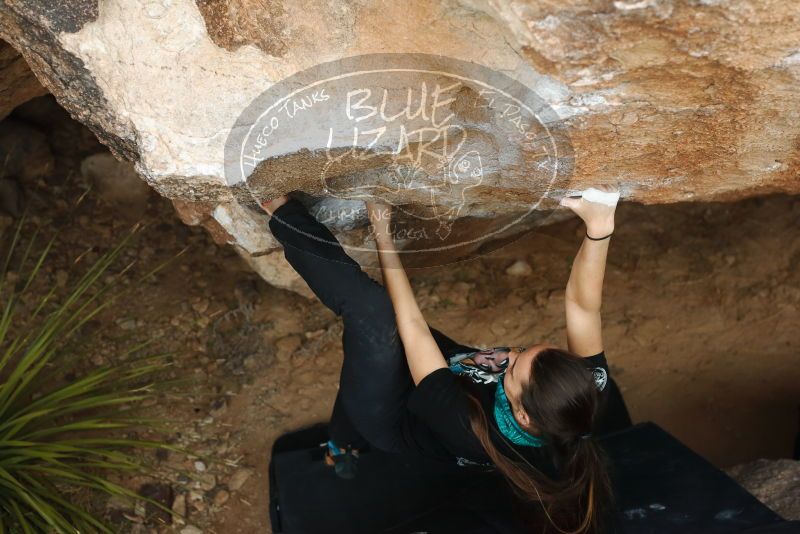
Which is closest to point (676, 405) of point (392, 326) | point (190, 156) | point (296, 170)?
point (392, 326)

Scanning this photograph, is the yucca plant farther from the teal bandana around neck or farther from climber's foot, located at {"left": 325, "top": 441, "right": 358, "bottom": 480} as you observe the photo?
the teal bandana around neck

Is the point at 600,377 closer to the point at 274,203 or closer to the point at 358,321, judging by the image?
the point at 358,321

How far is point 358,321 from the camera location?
172cm

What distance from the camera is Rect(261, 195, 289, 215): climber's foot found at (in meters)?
1.78

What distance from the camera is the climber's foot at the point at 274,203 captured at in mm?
1776

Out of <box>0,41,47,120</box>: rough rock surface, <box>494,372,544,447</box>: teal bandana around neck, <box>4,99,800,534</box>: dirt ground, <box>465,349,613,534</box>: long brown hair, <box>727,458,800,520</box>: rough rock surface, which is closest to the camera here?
<box>465,349,613,534</box>: long brown hair

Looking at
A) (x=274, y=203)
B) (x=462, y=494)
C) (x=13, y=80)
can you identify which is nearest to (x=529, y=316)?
(x=462, y=494)

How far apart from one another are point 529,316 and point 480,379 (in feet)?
3.56

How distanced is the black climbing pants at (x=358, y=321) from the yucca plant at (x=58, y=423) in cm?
62

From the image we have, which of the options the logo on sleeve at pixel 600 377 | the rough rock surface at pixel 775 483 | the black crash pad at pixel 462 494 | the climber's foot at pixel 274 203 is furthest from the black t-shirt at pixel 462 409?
the rough rock surface at pixel 775 483

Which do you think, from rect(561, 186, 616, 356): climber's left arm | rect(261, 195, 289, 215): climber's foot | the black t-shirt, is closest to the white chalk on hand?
rect(561, 186, 616, 356): climber's left arm

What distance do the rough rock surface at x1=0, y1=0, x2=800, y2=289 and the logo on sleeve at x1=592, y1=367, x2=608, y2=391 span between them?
507 millimetres

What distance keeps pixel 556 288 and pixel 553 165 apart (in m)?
1.23

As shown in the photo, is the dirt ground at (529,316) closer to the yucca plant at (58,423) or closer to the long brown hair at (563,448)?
the yucca plant at (58,423)
